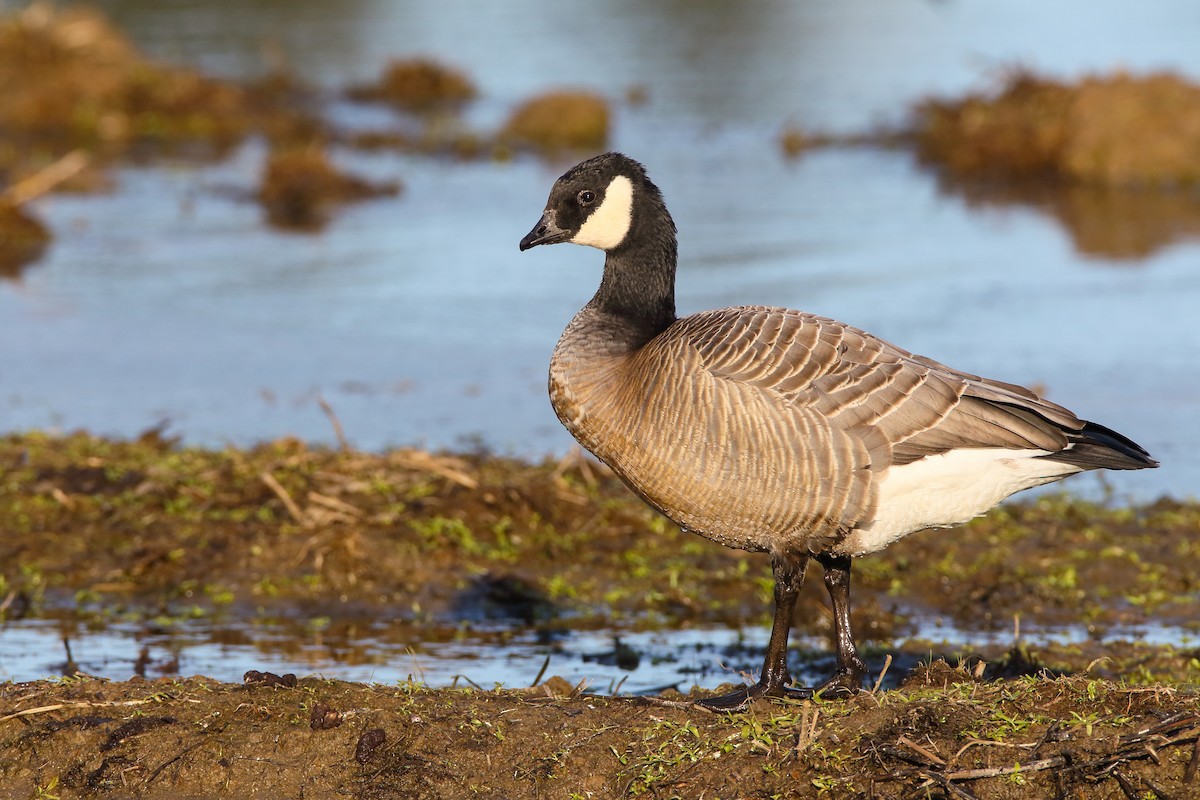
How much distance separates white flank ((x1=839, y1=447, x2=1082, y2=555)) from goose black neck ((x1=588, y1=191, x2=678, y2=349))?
121 centimetres

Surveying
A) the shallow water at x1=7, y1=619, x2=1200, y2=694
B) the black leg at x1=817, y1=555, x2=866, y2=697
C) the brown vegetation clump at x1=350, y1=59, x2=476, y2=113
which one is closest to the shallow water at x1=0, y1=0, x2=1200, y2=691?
the shallow water at x1=7, y1=619, x2=1200, y2=694

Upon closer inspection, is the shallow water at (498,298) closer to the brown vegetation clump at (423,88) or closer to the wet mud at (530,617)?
the wet mud at (530,617)

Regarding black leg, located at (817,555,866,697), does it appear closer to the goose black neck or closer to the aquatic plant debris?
the goose black neck

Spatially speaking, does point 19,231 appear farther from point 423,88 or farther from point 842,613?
point 842,613

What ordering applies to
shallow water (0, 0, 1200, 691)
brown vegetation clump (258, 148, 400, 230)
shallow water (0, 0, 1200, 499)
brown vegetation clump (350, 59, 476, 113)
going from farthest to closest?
brown vegetation clump (350, 59, 476, 113) → brown vegetation clump (258, 148, 400, 230) → shallow water (0, 0, 1200, 499) → shallow water (0, 0, 1200, 691)

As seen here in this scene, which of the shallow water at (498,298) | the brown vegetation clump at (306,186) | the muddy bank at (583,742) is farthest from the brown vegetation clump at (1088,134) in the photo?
the muddy bank at (583,742)

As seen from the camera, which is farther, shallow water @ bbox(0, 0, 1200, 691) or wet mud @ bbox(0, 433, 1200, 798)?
shallow water @ bbox(0, 0, 1200, 691)

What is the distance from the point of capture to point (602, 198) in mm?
6418

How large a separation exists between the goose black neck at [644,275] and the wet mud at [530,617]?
1509mm

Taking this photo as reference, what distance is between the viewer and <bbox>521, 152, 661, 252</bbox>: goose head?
641 centimetres

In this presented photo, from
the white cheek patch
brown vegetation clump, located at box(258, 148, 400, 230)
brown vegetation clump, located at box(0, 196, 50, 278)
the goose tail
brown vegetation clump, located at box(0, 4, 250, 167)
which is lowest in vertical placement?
brown vegetation clump, located at box(0, 196, 50, 278)

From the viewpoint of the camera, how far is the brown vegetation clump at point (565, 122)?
2314 cm

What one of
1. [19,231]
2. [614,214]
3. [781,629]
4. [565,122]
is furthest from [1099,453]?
[565,122]

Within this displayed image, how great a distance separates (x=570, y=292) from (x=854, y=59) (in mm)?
18305
